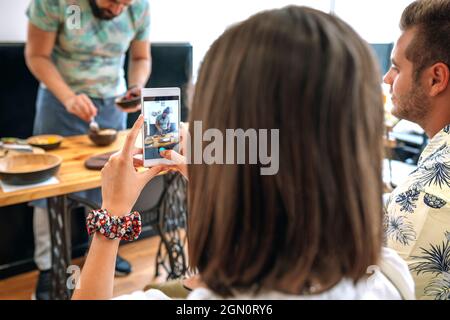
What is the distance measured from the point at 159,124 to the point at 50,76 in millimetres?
1019

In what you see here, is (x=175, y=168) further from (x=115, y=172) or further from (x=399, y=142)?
(x=399, y=142)

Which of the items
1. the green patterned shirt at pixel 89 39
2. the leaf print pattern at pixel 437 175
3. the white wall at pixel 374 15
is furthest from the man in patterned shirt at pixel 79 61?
the white wall at pixel 374 15

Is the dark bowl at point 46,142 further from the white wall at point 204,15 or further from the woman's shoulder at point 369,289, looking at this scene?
the woman's shoulder at point 369,289

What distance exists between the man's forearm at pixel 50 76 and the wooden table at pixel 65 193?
0.20 metres

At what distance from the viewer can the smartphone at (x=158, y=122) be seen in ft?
3.07

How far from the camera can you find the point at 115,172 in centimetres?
78

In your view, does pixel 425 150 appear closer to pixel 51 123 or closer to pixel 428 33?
pixel 428 33

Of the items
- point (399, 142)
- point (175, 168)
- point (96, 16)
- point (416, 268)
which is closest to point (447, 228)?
point (416, 268)

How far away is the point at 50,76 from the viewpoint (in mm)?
1747

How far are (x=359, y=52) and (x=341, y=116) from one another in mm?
87

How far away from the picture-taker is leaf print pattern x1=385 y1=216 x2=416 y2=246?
85cm

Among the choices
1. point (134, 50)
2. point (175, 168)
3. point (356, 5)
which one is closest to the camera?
point (175, 168)

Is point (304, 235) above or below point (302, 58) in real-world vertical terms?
below

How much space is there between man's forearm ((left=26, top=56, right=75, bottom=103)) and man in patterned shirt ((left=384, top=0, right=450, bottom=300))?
1279 millimetres
